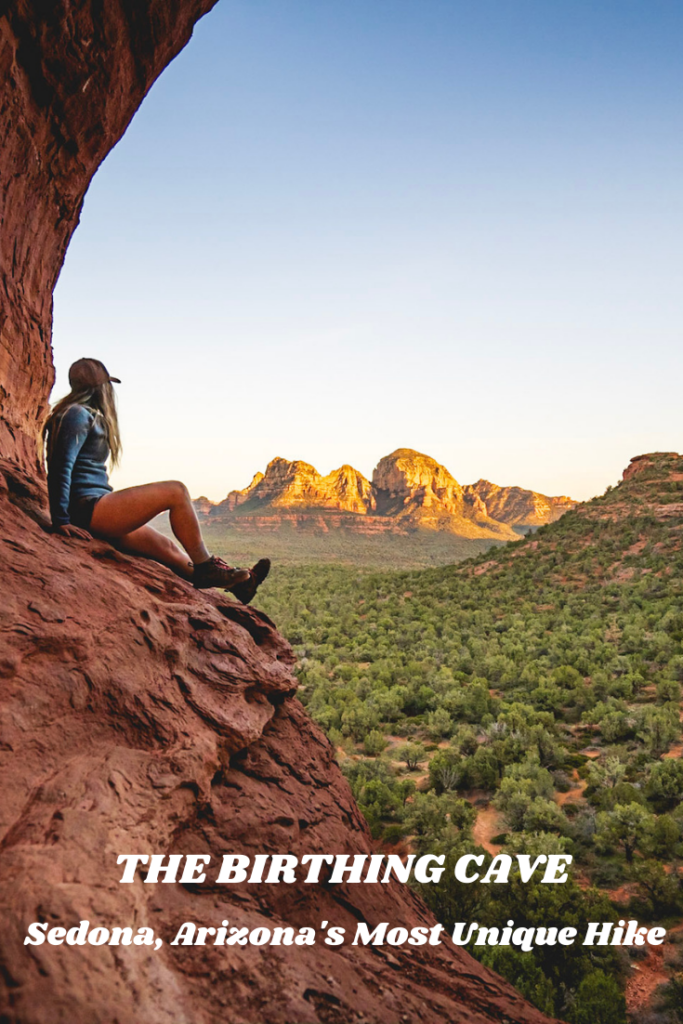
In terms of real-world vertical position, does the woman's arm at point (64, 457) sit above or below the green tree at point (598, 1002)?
above

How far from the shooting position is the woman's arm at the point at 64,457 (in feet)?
12.5

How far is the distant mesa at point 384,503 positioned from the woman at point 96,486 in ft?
318

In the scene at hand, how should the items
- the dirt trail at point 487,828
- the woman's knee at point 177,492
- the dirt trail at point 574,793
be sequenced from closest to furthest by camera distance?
the woman's knee at point 177,492 < the dirt trail at point 487,828 < the dirt trail at point 574,793

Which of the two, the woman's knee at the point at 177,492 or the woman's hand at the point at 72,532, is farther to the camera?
the woman's knee at the point at 177,492

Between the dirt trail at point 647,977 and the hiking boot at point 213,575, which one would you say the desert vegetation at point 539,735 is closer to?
the dirt trail at point 647,977

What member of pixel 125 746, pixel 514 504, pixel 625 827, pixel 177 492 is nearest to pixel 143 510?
pixel 177 492

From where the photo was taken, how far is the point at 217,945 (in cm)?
246

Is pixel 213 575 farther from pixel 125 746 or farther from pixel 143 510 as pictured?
pixel 125 746

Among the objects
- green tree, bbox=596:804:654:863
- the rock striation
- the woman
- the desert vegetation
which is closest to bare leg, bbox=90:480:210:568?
the woman

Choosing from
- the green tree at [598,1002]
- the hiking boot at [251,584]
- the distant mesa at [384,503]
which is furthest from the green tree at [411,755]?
the distant mesa at [384,503]

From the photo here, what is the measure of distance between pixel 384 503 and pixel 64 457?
4736 inches

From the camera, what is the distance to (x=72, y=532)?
13.2 feet

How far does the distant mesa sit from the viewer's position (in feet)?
346

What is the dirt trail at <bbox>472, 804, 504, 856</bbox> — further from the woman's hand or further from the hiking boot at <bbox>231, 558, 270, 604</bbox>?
the woman's hand
